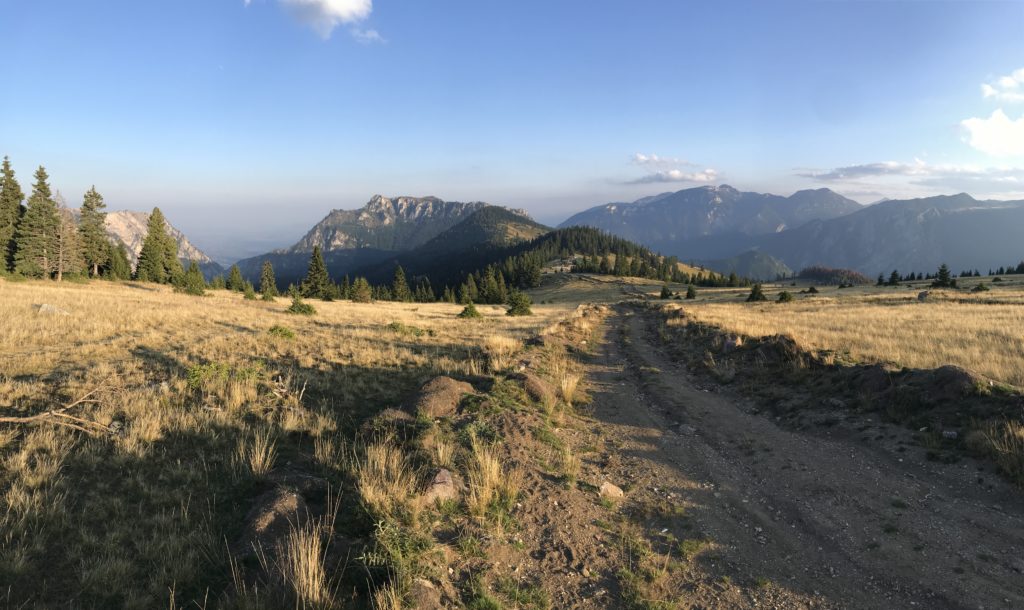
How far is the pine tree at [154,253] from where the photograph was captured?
7419 cm

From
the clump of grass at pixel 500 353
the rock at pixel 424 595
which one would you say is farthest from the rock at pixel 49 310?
the rock at pixel 424 595

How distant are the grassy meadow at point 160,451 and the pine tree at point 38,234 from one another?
57210 mm

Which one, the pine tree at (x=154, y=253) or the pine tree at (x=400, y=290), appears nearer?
the pine tree at (x=154, y=253)

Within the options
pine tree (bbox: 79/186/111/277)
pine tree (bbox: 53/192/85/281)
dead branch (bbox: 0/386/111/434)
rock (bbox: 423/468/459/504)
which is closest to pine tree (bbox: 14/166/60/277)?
pine tree (bbox: 53/192/85/281)

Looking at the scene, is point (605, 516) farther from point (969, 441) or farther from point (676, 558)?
point (969, 441)

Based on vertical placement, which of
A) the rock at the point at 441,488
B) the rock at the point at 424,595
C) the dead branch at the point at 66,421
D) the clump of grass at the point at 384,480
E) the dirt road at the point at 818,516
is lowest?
the dirt road at the point at 818,516

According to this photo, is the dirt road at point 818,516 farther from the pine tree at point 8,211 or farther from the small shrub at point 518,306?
the pine tree at point 8,211

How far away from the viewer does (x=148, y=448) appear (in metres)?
7.37

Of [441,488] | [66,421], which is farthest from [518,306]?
[441,488]

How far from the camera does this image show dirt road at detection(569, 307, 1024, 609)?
17.4 feet

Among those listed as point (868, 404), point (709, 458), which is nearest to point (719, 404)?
point (868, 404)

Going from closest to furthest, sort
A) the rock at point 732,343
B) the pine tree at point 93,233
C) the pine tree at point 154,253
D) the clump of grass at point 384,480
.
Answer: the clump of grass at point 384,480 → the rock at point 732,343 → the pine tree at point 93,233 → the pine tree at point 154,253

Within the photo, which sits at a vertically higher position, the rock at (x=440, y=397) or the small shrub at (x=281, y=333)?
the small shrub at (x=281, y=333)

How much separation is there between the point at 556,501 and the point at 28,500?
23.7 ft
